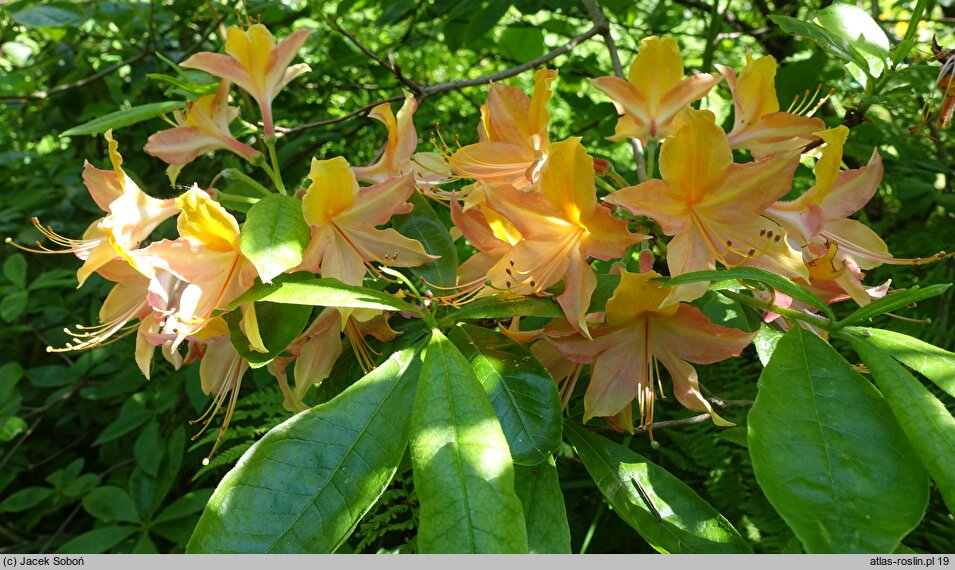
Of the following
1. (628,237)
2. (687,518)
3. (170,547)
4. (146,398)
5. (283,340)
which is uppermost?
(628,237)

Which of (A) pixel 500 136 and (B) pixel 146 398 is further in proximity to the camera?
(B) pixel 146 398

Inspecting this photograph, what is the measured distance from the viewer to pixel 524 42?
1.92 meters

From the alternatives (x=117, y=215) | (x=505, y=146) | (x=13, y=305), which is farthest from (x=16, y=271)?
(x=505, y=146)

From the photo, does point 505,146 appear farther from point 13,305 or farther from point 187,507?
→ point 13,305

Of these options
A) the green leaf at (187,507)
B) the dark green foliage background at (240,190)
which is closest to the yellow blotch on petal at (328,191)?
the dark green foliage background at (240,190)

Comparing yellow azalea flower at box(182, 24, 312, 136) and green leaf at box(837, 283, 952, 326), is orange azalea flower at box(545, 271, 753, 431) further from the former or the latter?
yellow azalea flower at box(182, 24, 312, 136)

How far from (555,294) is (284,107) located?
5.09 feet

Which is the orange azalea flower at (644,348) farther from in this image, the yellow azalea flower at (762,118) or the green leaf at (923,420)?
the yellow azalea flower at (762,118)

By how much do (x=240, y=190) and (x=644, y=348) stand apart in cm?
56

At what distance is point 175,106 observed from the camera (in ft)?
3.47

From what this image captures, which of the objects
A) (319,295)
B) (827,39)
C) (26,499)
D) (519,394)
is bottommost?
(26,499)

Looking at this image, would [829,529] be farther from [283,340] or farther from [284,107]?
[284,107]

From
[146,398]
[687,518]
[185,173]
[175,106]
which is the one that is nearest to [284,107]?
[185,173]

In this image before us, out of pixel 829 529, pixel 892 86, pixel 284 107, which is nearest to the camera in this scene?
pixel 829 529
